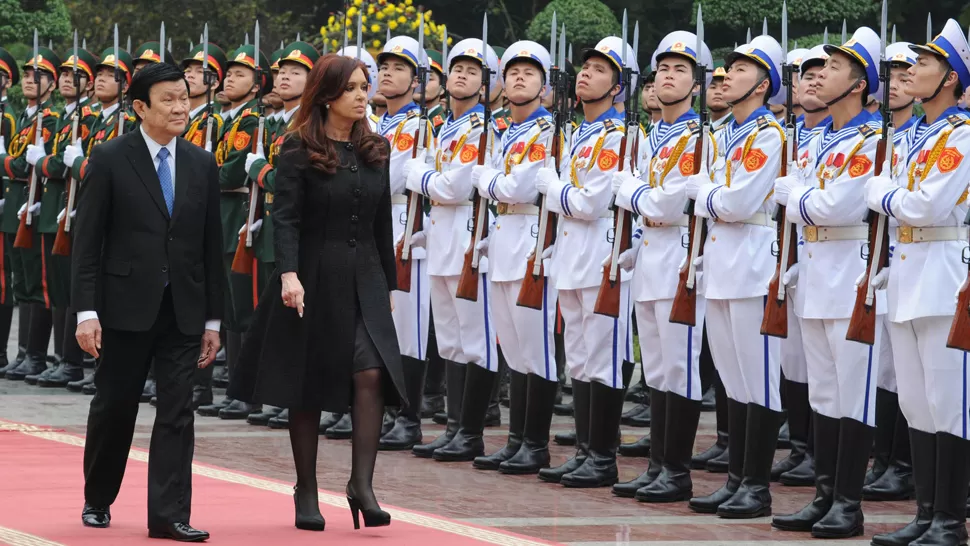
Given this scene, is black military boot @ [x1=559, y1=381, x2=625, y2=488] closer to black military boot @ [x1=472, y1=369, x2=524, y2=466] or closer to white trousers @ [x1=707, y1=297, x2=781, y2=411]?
black military boot @ [x1=472, y1=369, x2=524, y2=466]

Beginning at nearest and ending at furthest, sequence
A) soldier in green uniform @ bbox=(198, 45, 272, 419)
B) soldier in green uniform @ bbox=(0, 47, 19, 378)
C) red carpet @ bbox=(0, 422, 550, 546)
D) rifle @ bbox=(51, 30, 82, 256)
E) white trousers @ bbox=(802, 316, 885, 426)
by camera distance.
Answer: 1. red carpet @ bbox=(0, 422, 550, 546)
2. white trousers @ bbox=(802, 316, 885, 426)
3. soldier in green uniform @ bbox=(198, 45, 272, 419)
4. rifle @ bbox=(51, 30, 82, 256)
5. soldier in green uniform @ bbox=(0, 47, 19, 378)

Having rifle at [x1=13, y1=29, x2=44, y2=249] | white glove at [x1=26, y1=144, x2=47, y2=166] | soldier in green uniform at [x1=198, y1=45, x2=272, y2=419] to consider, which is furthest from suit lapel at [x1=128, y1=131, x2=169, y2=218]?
rifle at [x1=13, y1=29, x2=44, y2=249]

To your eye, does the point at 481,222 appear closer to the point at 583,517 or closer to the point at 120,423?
the point at 583,517

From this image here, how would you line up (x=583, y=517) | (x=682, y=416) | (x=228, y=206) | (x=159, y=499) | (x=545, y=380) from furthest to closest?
(x=228, y=206) < (x=545, y=380) < (x=682, y=416) < (x=583, y=517) < (x=159, y=499)

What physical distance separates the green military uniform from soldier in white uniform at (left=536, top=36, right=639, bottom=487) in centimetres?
309

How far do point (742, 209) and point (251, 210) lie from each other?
12.7ft

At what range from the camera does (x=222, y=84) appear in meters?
11.3

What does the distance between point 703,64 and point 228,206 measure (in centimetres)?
385

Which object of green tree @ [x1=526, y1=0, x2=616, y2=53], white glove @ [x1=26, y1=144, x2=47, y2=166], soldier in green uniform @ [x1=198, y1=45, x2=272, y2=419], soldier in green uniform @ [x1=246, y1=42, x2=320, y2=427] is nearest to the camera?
soldier in green uniform @ [x1=246, y1=42, x2=320, y2=427]

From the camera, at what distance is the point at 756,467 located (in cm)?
743

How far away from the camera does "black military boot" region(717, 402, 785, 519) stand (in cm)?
739

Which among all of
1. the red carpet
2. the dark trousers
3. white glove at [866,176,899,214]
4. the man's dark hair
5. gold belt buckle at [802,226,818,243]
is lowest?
the red carpet

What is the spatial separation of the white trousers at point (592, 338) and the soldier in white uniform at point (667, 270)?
7.3 inches

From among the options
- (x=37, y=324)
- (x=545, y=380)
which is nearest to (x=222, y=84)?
(x=37, y=324)
